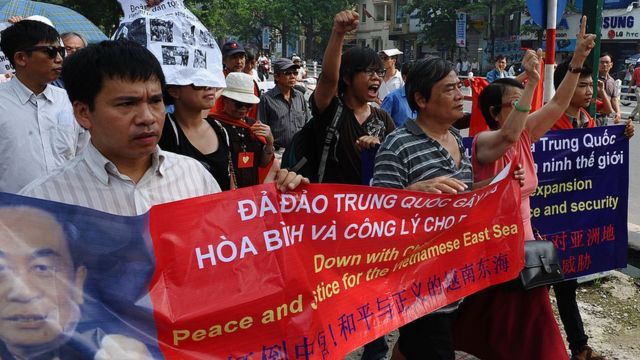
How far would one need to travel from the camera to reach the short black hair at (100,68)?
6.01 feet

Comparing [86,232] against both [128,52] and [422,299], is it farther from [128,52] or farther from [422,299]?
[422,299]

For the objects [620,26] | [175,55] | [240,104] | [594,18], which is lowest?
[240,104]

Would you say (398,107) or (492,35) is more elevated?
(492,35)

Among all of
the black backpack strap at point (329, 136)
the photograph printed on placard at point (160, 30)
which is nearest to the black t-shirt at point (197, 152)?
the photograph printed on placard at point (160, 30)

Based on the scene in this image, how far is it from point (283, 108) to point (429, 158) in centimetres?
346

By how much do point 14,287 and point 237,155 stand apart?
1.36 m

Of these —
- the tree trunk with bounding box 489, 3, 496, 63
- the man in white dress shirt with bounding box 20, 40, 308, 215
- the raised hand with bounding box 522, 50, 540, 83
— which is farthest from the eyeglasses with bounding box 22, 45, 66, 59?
the tree trunk with bounding box 489, 3, 496, 63

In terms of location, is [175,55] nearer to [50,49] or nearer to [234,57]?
[50,49]

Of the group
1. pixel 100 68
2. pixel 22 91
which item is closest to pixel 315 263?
pixel 100 68

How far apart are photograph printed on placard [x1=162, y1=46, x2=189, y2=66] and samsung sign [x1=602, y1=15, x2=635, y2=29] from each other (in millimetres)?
33845

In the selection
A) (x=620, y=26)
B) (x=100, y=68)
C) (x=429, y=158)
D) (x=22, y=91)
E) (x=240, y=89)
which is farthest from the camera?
(x=620, y=26)

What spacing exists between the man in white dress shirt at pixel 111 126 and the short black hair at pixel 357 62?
1.54 m

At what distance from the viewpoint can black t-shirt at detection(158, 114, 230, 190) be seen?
2664mm

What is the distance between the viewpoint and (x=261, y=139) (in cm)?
306
